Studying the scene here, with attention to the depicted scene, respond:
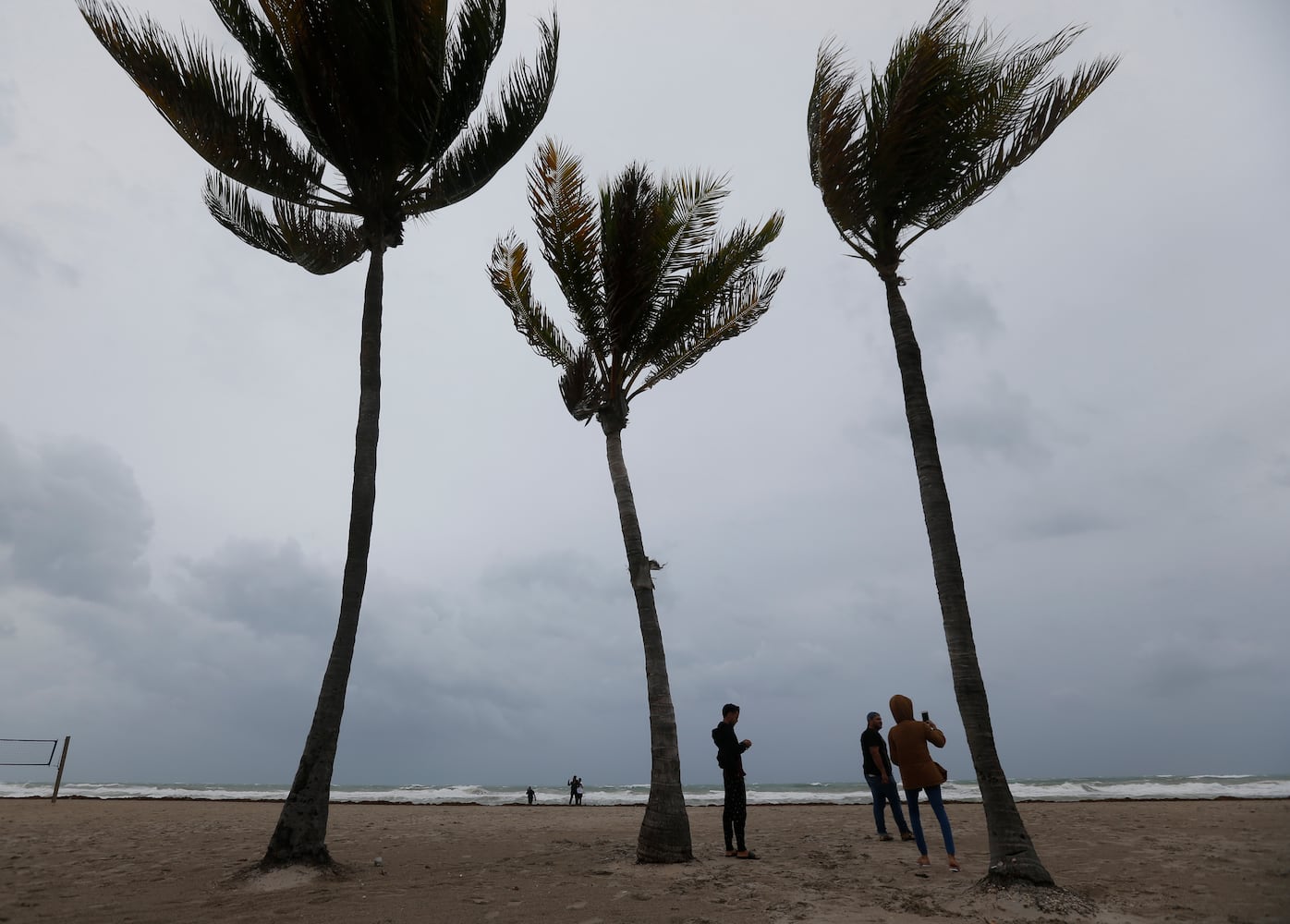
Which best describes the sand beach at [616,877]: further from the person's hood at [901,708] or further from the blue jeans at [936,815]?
the person's hood at [901,708]

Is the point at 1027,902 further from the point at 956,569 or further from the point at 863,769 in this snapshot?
the point at 863,769

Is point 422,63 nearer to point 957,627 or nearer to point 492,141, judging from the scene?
point 492,141

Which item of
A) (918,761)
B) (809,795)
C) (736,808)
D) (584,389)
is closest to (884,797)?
(736,808)

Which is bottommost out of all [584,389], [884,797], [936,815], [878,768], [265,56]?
[936,815]

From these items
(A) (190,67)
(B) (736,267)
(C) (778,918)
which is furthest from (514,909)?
(A) (190,67)

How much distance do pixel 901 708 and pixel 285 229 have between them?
416 inches

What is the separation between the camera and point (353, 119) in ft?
32.0

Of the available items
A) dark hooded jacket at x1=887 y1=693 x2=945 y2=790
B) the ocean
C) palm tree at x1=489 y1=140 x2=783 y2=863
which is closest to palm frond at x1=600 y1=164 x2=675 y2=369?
palm tree at x1=489 y1=140 x2=783 y2=863

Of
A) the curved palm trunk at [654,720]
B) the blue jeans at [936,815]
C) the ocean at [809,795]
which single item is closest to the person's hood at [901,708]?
the blue jeans at [936,815]

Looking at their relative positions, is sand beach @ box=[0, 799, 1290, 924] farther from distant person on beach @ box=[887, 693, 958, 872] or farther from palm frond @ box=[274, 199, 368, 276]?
palm frond @ box=[274, 199, 368, 276]

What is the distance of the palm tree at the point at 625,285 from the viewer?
10914 mm

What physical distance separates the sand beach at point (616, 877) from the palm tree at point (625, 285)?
4.34 meters

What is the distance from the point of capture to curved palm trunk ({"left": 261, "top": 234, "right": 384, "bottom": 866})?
7867 millimetres

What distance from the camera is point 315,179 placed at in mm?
10266
